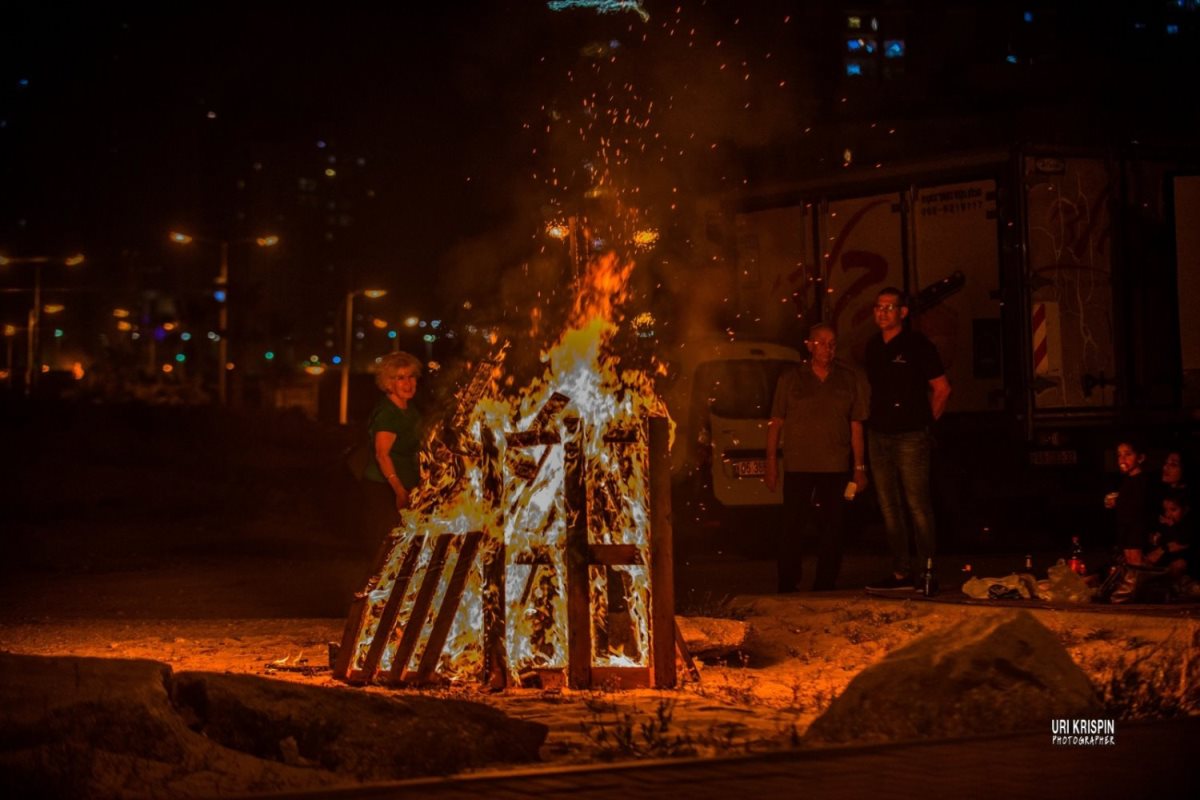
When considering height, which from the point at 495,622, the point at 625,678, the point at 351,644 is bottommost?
the point at 625,678

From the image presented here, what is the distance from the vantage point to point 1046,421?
47.4ft

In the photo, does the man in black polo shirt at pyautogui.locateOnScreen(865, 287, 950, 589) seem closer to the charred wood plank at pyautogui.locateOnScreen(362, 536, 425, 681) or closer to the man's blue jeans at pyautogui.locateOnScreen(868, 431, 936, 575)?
the man's blue jeans at pyautogui.locateOnScreen(868, 431, 936, 575)

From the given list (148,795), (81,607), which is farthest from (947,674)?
(81,607)

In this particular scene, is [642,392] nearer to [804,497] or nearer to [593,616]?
[593,616]

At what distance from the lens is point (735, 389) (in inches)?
607

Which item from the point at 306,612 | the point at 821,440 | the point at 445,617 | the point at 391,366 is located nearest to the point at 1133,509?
the point at 821,440

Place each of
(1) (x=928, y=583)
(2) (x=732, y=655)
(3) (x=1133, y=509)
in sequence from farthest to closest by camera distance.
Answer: (3) (x=1133, y=509)
(1) (x=928, y=583)
(2) (x=732, y=655)

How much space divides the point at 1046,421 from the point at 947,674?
853cm

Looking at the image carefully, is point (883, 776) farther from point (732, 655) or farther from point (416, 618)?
point (732, 655)

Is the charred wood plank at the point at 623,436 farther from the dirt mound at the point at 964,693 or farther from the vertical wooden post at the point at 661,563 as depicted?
the dirt mound at the point at 964,693

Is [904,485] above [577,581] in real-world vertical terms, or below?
above

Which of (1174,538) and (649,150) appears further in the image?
(649,150)

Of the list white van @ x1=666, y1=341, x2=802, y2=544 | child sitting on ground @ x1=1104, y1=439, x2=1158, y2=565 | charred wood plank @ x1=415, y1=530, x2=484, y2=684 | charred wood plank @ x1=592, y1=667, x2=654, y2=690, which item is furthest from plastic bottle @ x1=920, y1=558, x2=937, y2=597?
white van @ x1=666, y1=341, x2=802, y2=544

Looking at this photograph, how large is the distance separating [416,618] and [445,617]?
0.16 m
